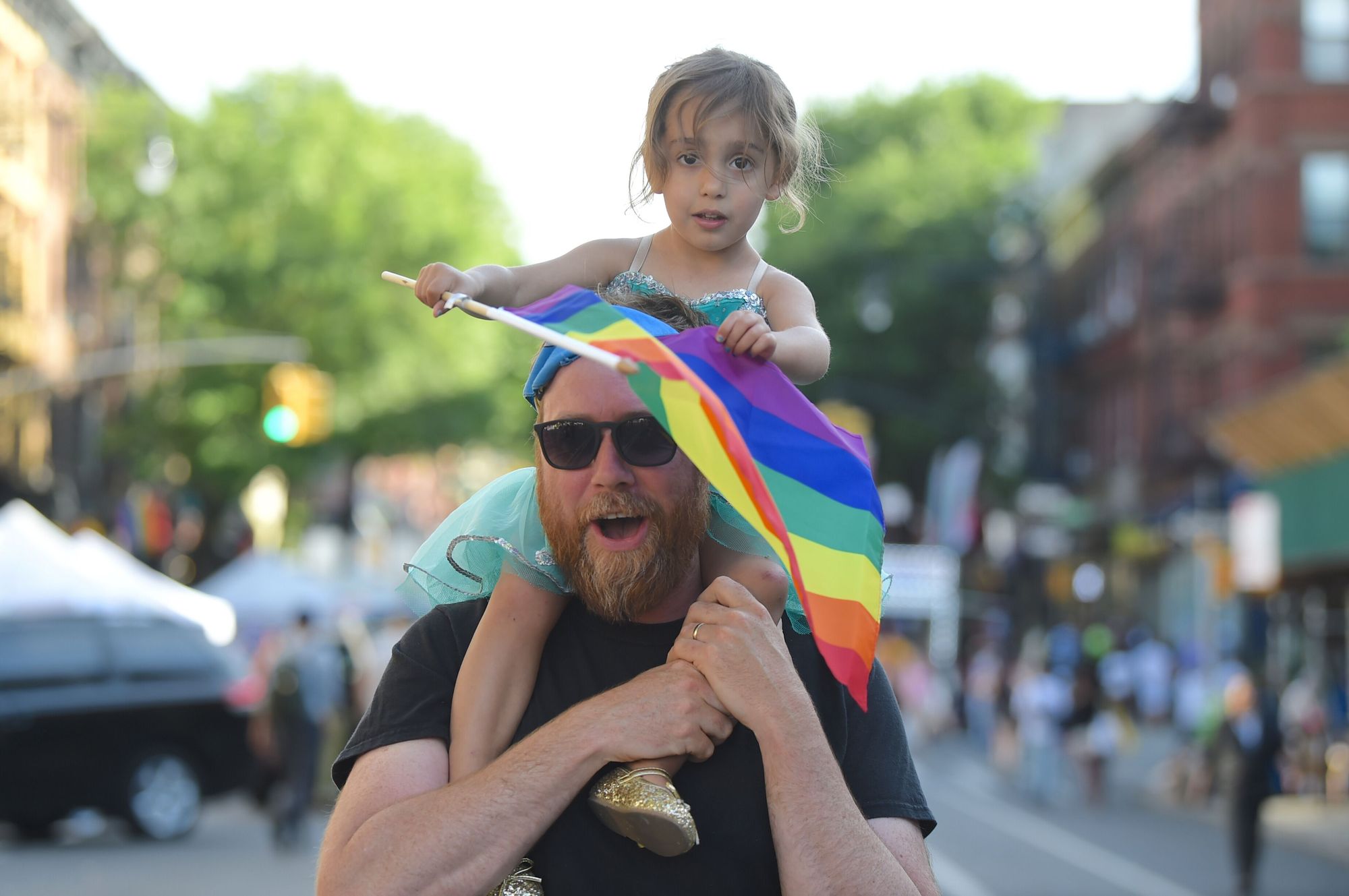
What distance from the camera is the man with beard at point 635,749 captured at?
287cm

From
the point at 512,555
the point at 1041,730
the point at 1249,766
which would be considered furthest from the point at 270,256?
the point at 512,555

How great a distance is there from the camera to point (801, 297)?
3430mm

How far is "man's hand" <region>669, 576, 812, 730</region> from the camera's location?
2.91 m

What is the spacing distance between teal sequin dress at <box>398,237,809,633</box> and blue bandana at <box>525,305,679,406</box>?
0.19 meters

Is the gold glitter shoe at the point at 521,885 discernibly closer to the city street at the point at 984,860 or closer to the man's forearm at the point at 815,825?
the man's forearm at the point at 815,825

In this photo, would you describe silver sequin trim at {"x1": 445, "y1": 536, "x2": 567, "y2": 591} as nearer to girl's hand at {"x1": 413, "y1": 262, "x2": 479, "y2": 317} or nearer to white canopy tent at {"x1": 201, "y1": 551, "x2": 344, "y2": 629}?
girl's hand at {"x1": 413, "y1": 262, "x2": 479, "y2": 317}

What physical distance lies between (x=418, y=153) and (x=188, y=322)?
9660mm

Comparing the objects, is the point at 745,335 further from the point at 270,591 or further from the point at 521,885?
the point at 270,591

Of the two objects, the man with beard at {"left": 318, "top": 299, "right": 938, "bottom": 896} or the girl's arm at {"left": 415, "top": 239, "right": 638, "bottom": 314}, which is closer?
the man with beard at {"left": 318, "top": 299, "right": 938, "bottom": 896}

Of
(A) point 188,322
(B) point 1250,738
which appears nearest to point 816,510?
(B) point 1250,738

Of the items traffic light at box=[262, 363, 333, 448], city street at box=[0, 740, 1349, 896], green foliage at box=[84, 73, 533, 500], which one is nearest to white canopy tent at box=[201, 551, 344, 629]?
traffic light at box=[262, 363, 333, 448]

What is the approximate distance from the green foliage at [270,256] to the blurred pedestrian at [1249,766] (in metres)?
29.5

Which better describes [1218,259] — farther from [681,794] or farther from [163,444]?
[681,794]

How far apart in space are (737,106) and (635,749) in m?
1.18
